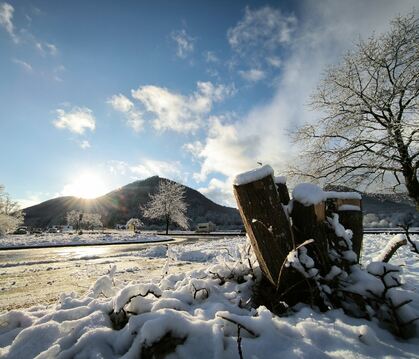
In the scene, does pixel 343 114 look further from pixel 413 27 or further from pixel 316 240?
pixel 316 240

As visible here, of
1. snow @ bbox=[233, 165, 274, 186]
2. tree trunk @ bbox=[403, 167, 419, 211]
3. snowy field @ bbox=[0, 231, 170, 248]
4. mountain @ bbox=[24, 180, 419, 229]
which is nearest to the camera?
snow @ bbox=[233, 165, 274, 186]

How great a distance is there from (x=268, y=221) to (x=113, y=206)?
476 feet

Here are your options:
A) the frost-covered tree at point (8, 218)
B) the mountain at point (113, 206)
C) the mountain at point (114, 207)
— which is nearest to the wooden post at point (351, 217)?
the frost-covered tree at point (8, 218)

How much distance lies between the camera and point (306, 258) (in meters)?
2.26

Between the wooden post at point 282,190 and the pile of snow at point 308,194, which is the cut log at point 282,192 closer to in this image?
the wooden post at point 282,190

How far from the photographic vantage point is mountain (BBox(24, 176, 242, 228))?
12412 centimetres

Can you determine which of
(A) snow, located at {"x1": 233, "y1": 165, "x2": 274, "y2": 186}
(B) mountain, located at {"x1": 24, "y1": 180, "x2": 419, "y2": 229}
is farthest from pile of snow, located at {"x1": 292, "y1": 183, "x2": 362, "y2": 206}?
(B) mountain, located at {"x1": 24, "y1": 180, "x2": 419, "y2": 229}

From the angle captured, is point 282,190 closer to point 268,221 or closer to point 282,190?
point 282,190

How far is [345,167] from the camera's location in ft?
38.8

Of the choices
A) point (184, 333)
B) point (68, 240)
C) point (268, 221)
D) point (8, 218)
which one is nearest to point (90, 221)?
point (8, 218)

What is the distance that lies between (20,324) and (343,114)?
500 inches

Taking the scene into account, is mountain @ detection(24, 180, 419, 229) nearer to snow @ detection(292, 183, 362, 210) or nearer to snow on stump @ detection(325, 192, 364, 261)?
snow on stump @ detection(325, 192, 364, 261)

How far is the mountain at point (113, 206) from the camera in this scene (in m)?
124

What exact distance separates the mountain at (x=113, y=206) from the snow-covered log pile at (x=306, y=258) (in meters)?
117
